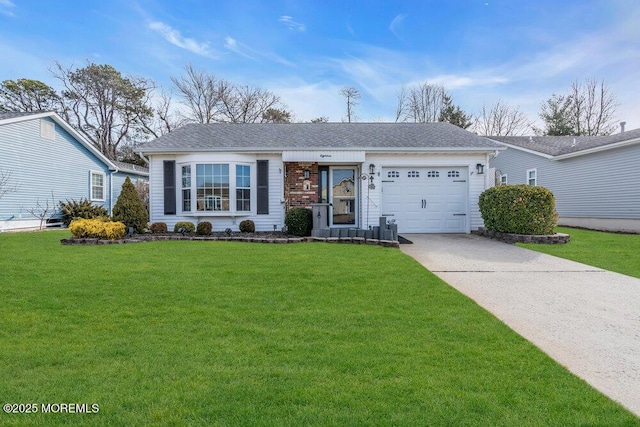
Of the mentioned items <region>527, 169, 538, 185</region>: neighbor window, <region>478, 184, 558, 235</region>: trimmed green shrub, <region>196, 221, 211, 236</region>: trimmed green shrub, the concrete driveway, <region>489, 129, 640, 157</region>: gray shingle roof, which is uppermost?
<region>489, 129, 640, 157</region>: gray shingle roof

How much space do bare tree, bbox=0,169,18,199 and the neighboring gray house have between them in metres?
22.4

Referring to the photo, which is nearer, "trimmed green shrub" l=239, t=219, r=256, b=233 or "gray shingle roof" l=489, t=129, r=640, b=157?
"trimmed green shrub" l=239, t=219, r=256, b=233

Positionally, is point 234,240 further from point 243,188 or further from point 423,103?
point 423,103

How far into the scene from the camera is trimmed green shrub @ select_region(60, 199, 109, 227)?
15.9 metres

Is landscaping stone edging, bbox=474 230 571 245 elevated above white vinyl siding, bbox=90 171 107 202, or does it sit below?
below

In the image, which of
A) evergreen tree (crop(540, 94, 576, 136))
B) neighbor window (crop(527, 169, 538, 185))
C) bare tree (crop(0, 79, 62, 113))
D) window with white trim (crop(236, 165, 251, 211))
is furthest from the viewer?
evergreen tree (crop(540, 94, 576, 136))

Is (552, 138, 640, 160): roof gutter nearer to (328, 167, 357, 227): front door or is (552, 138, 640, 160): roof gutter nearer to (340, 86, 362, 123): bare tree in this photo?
(328, 167, 357, 227): front door

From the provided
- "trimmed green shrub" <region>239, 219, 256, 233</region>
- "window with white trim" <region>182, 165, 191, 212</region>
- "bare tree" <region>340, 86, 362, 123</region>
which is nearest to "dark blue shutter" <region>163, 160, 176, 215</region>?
"window with white trim" <region>182, 165, 191, 212</region>

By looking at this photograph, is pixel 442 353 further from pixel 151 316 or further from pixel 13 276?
pixel 13 276

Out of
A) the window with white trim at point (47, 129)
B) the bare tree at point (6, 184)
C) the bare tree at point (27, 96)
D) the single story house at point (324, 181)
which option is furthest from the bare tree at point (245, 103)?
the single story house at point (324, 181)

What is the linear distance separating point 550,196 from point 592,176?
707 centimetres

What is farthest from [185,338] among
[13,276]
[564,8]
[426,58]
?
[426,58]

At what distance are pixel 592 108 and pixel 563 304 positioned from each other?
115 ft

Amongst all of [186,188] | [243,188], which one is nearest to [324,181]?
[243,188]
